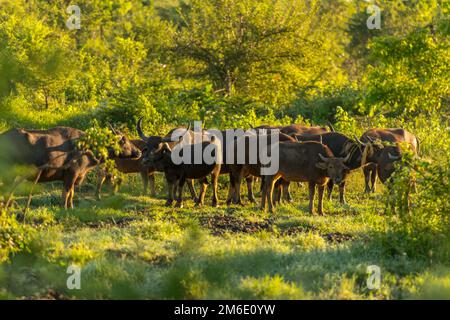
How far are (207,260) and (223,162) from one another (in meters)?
7.14

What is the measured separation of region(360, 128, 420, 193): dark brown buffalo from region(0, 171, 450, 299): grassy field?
8.79 feet

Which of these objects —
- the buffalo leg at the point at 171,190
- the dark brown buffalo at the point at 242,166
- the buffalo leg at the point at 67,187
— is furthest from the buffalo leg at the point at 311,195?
the buffalo leg at the point at 67,187

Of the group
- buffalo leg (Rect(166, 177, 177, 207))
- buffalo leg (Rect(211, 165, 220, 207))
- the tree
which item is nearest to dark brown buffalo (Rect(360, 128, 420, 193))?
buffalo leg (Rect(211, 165, 220, 207))

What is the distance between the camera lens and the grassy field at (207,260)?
824 cm

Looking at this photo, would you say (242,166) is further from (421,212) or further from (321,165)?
(421,212)

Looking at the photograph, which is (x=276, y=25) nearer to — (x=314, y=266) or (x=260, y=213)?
(x=260, y=213)

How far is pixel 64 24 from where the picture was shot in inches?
1362

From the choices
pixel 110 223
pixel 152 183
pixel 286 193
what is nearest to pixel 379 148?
pixel 286 193

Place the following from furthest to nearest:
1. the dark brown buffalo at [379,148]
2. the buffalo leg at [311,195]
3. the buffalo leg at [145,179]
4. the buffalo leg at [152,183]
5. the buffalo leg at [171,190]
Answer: the buffalo leg at [152,183], the buffalo leg at [145,179], the dark brown buffalo at [379,148], the buffalo leg at [171,190], the buffalo leg at [311,195]

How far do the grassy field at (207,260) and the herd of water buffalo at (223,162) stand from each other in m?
1.04

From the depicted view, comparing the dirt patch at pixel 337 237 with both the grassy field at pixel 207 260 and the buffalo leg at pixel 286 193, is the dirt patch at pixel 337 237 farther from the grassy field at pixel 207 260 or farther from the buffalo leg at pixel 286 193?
the buffalo leg at pixel 286 193

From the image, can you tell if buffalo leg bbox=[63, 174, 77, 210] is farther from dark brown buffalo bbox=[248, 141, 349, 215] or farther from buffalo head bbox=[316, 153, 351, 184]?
buffalo head bbox=[316, 153, 351, 184]

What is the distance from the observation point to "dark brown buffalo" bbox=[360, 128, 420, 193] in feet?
52.2

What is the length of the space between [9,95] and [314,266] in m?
5.83
